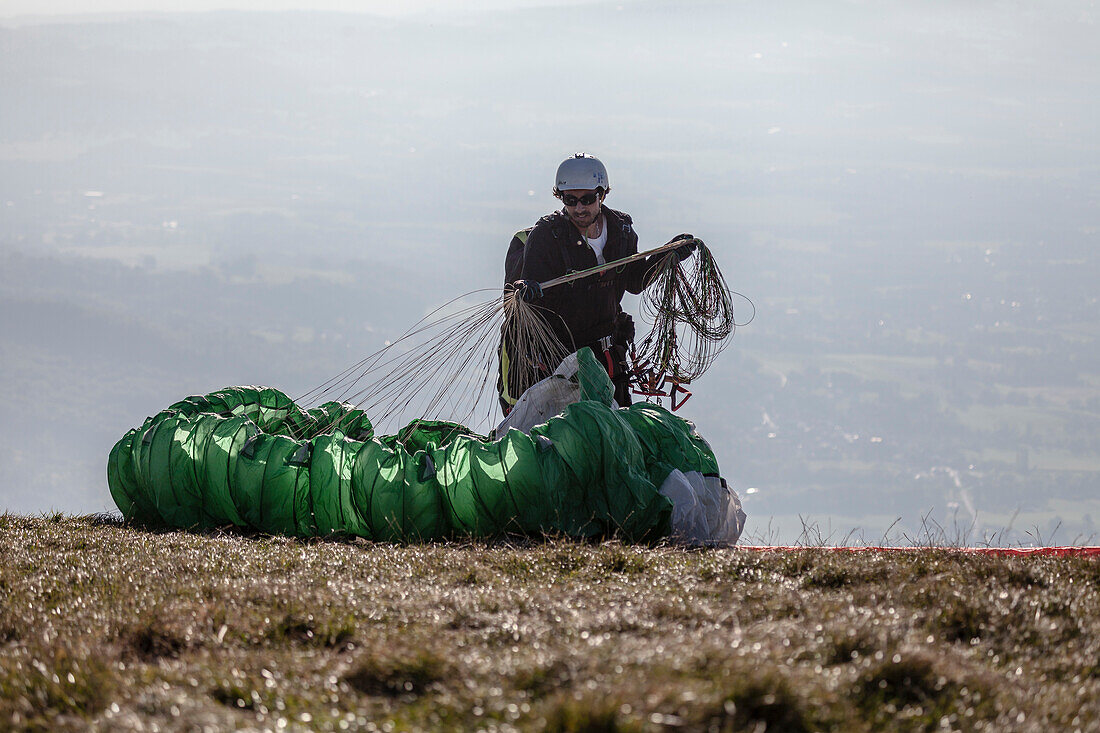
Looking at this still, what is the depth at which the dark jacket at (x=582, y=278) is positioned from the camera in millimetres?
9320

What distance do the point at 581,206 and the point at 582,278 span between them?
634 mm

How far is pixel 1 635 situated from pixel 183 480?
356cm

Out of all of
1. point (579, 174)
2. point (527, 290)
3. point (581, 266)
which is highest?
point (579, 174)

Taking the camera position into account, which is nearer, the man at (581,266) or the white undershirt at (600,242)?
the man at (581,266)

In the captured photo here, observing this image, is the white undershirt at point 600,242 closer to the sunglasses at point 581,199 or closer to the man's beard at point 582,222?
Result: the man's beard at point 582,222

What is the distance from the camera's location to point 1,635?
4348mm

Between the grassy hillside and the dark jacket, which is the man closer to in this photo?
the dark jacket

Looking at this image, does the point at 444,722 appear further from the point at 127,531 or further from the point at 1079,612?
the point at 127,531

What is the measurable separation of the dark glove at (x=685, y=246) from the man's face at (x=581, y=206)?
0.76 m

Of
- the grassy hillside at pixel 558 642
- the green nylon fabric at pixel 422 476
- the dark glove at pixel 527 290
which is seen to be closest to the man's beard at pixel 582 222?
the dark glove at pixel 527 290

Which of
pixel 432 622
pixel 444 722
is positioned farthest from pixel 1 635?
pixel 444 722

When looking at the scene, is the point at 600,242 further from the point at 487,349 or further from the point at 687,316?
the point at 487,349

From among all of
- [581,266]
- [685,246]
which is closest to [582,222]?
[581,266]

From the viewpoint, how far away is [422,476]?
7.04 m
